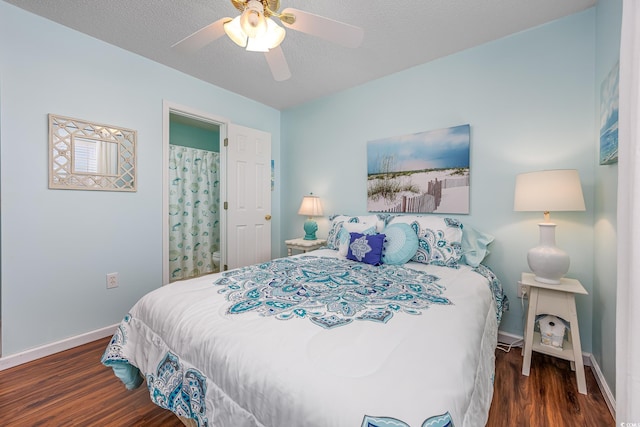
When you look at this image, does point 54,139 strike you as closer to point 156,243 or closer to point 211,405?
point 156,243

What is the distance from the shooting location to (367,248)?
2.08m

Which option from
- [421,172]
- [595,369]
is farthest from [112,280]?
[595,369]

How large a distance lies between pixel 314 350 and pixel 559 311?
1.73 m

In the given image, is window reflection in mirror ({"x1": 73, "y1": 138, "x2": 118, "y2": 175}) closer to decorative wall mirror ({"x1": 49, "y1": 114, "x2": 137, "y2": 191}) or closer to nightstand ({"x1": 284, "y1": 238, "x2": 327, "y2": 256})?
decorative wall mirror ({"x1": 49, "y1": 114, "x2": 137, "y2": 191})

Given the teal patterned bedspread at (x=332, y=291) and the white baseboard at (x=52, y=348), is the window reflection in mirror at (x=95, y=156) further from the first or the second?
the teal patterned bedspread at (x=332, y=291)

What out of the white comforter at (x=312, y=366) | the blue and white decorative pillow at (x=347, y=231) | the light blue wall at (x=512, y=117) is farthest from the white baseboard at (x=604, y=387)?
the blue and white decorative pillow at (x=347, y=231)

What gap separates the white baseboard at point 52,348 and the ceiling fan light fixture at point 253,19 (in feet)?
8.53

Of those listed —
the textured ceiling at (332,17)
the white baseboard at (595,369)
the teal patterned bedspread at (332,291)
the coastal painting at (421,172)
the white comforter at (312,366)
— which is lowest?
the white baseboard at (595,369)

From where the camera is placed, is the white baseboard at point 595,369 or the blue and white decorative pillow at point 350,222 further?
the blue and white decorative pillow at point 350,222

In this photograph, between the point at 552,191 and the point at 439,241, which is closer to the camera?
the point at 552,191

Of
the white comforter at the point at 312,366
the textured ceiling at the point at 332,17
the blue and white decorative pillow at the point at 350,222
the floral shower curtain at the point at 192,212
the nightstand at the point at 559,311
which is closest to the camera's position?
the white comforter at the point at 312,366

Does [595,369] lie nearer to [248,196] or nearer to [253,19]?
[253,19]

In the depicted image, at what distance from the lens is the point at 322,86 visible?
118 inches

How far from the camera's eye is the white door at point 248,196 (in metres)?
3.17
